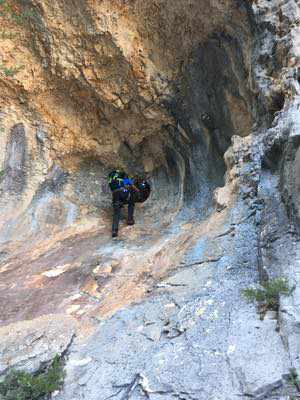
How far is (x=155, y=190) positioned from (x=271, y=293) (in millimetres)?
7492

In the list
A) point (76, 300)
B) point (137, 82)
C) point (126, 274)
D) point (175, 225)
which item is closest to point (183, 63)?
point (137, 82)

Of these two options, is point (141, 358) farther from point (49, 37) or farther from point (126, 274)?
point (49, 37)

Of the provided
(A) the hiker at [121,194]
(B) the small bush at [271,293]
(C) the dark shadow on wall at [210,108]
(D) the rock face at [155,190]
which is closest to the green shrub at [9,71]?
(D) the rock face at [155,190]

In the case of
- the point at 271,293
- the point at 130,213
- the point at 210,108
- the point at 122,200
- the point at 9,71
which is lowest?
the point at 271,293

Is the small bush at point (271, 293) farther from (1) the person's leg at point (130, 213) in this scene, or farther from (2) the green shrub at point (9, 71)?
(2) the green shrub at point (9, 71)

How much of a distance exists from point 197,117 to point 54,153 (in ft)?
13.3

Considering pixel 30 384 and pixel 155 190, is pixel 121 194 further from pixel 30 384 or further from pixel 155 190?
pixel 30 384

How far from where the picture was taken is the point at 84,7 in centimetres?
956

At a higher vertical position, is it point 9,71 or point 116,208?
point 9,71

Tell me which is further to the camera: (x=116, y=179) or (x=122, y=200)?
(x=116, y=179)

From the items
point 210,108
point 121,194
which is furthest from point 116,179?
point 210,108

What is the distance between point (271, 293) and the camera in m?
4.32

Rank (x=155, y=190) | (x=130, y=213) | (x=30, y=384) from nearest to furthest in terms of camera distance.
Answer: (x=30, y=384) → (x=130, y=213) → (x=155, y=190)

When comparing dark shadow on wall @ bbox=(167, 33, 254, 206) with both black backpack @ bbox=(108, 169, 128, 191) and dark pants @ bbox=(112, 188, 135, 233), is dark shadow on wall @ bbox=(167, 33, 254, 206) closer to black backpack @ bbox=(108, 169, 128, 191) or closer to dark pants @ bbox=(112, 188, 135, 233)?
dark pants @ bbox=(112, 188, 135, 233)
